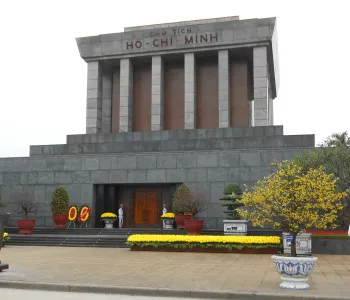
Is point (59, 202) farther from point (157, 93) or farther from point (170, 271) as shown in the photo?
point (170, 271)

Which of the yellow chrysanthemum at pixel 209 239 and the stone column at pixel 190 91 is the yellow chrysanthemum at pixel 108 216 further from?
the stone column at pixel 190 91

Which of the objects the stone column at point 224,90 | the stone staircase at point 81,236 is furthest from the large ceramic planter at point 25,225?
the stone column at point 224,90

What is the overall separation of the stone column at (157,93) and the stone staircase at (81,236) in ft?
33.4

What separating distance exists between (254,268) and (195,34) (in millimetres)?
23231

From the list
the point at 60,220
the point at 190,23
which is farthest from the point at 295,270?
the point at 190,23

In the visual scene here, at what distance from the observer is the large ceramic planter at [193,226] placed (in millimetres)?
25328

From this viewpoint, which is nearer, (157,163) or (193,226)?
(193,226)

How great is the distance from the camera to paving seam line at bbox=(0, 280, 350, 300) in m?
10.9

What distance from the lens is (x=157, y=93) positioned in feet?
119

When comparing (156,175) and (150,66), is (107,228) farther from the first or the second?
(150,66)

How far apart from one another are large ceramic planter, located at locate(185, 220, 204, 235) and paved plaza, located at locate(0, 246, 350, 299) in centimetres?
382

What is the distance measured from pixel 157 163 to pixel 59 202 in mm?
6536

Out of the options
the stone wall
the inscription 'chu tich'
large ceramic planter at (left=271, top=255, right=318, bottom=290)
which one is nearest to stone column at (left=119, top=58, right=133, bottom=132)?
the inscription 'chu tich'

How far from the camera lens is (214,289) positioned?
1158 centimetres
